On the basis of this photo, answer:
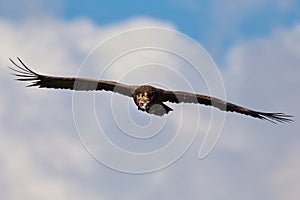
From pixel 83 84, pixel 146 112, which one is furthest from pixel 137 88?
pixel 83 84

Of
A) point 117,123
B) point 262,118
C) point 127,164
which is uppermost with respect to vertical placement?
point 262,118

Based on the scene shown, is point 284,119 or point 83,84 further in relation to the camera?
point 83,84

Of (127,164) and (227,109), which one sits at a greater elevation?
(227,109)

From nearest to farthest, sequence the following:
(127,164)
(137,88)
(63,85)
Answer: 1. (127,164)
2. (137,88)
3. (63,85)

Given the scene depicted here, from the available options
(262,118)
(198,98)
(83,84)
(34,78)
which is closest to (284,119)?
(262,118)

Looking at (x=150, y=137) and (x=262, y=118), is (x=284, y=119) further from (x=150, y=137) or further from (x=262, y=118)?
(x=150, y=137)

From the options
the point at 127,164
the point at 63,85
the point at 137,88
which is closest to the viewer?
the point at 127,164
